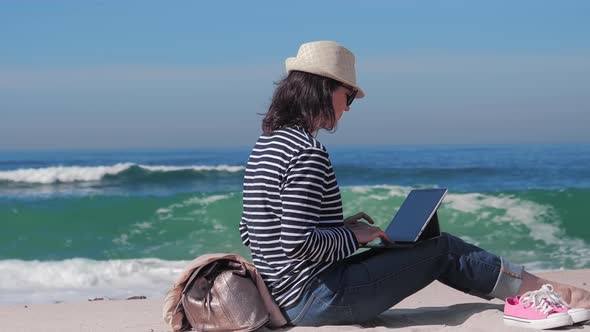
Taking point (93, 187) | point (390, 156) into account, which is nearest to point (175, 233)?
point (93, 187)

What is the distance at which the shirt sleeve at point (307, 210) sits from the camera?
3723 mm

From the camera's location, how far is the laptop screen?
13.3 feet

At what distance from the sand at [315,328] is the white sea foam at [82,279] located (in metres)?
1.52

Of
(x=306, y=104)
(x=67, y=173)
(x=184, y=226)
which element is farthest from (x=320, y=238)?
(x=67, y=173)

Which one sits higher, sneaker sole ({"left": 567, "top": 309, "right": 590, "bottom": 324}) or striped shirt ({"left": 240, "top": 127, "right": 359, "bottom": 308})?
striped shirt ({"left": 240, "top": 127, "right": 359, "bottom": 308})

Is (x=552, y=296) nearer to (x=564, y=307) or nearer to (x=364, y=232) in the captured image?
(x=564, y=307)

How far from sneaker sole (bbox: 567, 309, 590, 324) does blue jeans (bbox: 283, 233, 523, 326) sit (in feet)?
0.96

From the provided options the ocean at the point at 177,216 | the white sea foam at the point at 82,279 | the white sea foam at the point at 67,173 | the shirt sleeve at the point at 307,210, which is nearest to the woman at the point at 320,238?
the shirt sleeve at the point at 307,210

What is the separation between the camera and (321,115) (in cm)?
395

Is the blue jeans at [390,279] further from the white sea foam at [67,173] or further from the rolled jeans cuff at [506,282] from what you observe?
the white sea foam at [67,173]

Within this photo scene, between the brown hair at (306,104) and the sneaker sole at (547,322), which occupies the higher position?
the brown hair at (306,104)

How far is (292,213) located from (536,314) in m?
1.24

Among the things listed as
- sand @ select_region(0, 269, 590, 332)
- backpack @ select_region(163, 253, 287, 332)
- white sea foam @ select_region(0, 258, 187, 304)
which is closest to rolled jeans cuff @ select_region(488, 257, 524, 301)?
sand @ select_region(0, 269, 590, 332)

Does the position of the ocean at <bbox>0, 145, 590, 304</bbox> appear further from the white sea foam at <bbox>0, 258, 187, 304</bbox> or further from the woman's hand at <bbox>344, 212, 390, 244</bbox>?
the woman's hand at <bbox>344, 212, 390, 244</bbox>
